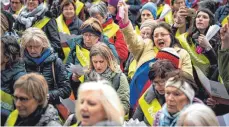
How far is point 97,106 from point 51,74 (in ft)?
7.77

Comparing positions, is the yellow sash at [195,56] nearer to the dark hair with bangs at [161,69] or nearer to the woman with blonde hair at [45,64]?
the dark hair with bangs at [161,69]

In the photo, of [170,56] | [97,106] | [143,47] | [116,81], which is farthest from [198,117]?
[143,47]

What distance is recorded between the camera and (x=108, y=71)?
7082 millimetres

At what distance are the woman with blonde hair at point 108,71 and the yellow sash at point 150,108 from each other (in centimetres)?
68

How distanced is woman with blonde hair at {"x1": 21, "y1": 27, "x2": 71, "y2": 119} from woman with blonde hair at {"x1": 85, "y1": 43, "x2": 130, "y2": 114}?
0.97 ft

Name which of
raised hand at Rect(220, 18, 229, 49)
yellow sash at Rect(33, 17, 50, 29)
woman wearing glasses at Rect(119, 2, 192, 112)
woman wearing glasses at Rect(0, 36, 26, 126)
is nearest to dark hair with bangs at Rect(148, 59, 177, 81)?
raised hand at Rect(220, 18, 229, 49)

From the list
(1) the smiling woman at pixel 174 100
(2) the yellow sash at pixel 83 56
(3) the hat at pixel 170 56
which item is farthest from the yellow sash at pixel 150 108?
(2) the yellow sash at pixel 83 56

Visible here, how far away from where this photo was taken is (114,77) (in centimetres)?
705

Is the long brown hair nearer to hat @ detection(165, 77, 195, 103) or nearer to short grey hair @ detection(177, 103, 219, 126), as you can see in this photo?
hat @ detection(165, 77, 195, 103)

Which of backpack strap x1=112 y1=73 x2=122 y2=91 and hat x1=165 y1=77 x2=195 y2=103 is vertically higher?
hat x1=165 y1=77 x2=195 y2=103

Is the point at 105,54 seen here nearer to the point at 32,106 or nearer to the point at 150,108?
the point at 150,108

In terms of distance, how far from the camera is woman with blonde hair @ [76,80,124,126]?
473cm

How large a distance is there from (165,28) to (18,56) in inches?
76.4

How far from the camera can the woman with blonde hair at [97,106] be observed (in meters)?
4.73
